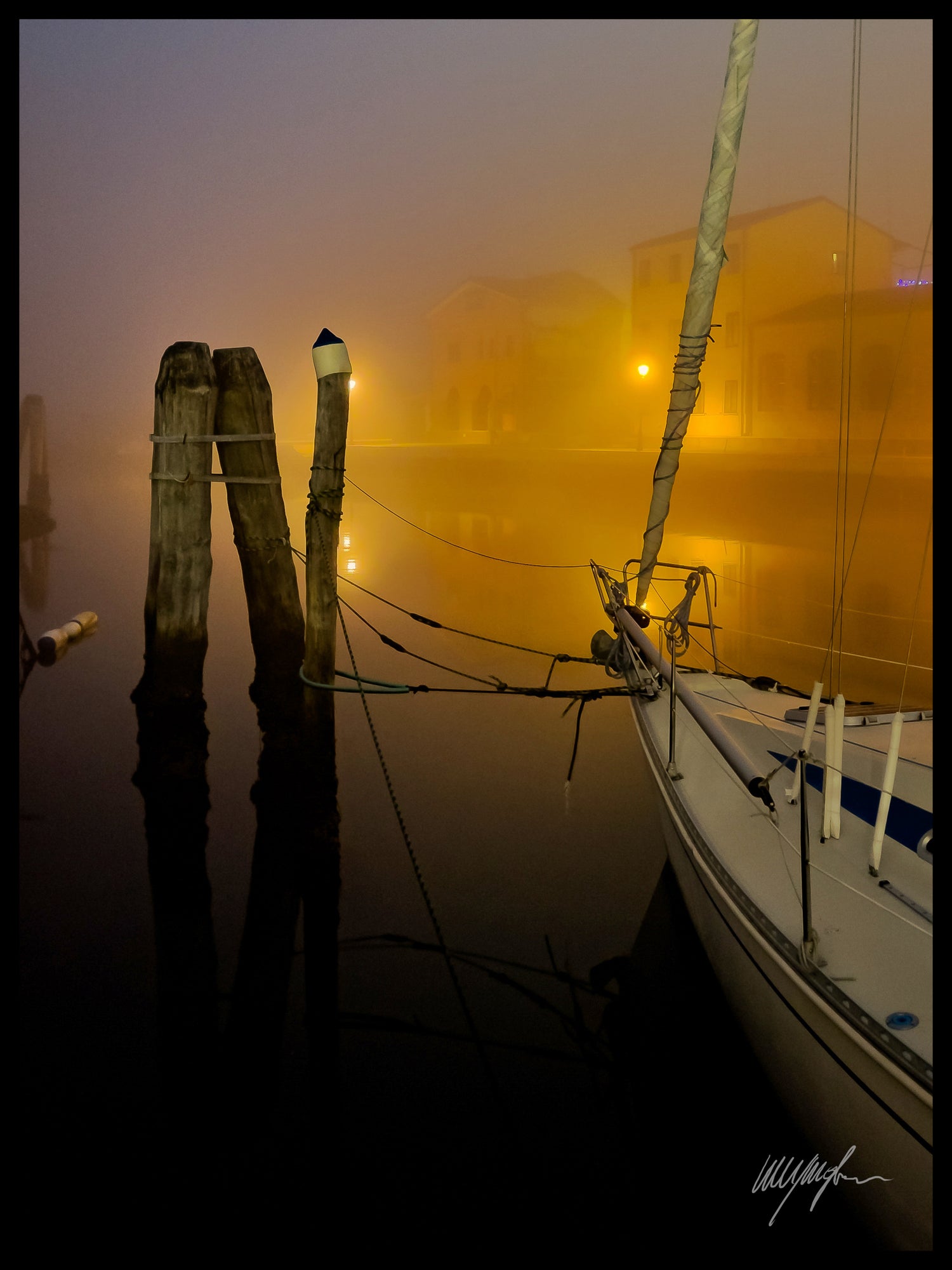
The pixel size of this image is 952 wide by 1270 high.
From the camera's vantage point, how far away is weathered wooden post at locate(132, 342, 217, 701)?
708cm

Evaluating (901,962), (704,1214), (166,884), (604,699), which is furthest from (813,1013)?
(604,699)

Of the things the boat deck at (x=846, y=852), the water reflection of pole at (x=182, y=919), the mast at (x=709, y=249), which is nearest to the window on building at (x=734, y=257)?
the mast at (x=709, y=249)

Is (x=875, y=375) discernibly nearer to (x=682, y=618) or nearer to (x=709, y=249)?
(x=709, y=249)

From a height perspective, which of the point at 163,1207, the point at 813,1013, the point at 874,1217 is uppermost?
the point at 813,1013

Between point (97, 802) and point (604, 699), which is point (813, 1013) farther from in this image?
point (604, 699)

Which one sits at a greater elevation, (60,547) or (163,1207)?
(60,547)

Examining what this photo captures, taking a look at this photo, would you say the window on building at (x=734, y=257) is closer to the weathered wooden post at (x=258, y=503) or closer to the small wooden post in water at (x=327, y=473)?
the weathered wooden post at (x=258, y=503)

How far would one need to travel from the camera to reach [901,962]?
11.0 ft

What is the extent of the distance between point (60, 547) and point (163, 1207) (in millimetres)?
21527

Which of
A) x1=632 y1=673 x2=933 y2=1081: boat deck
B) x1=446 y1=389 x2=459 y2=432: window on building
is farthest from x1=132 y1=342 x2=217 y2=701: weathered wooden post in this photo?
x1=446 y1=389 x2=459 y2=432: window on building

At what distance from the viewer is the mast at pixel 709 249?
7031mm

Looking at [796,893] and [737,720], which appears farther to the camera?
[737,720]
